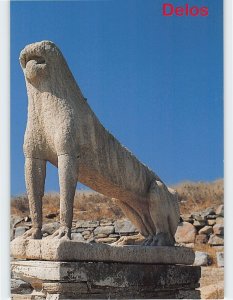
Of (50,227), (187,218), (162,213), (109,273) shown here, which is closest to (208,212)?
(187,218)

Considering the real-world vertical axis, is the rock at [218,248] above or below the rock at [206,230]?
below

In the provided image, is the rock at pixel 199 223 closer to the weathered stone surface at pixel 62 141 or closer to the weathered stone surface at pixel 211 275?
the weathered stone surface at pixel 211 275

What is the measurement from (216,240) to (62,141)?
274 inches

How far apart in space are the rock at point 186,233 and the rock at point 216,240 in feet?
1.15

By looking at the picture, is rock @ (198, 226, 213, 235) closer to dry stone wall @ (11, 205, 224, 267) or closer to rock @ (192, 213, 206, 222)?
dry stone wall @ (11, 205, 224, 267)

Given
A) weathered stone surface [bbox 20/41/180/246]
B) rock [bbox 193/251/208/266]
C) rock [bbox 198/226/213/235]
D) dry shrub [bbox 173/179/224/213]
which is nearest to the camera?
weathered stone surface [bbox 20/41/180/246]

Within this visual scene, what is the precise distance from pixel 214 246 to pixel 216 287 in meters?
3.17

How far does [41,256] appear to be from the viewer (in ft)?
17.6

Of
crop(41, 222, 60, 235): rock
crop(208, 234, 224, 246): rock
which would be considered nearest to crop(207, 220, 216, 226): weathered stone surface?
crop(208, 234, 224, 246): rock

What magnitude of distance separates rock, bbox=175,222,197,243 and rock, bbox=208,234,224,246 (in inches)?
13.8
